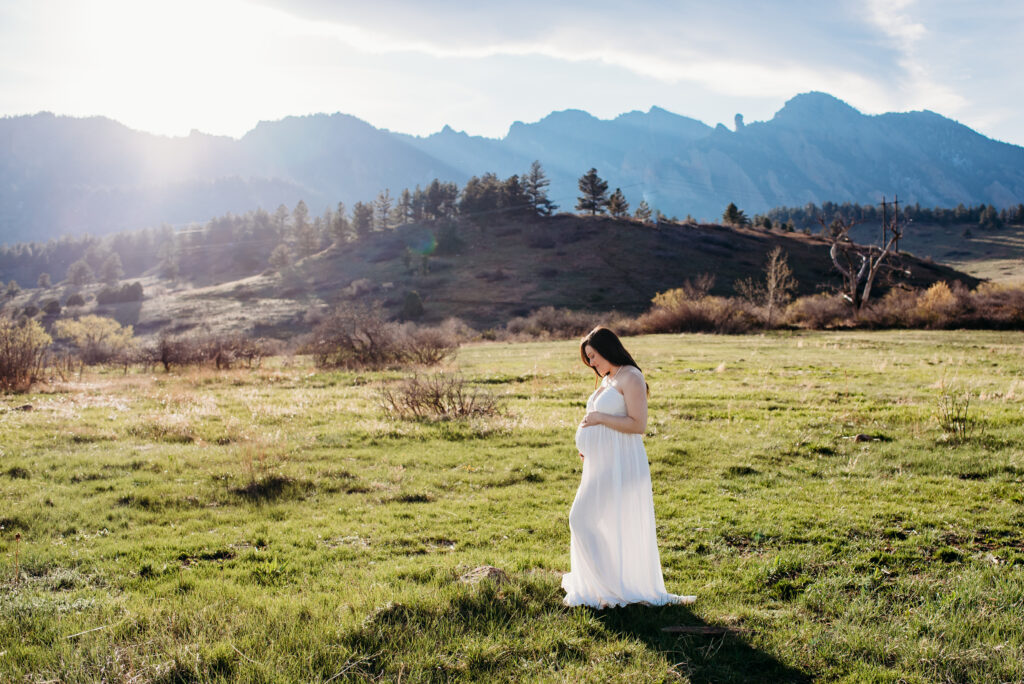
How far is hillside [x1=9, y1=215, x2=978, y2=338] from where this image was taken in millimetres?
76438

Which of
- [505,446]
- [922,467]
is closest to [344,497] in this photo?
[505,446]

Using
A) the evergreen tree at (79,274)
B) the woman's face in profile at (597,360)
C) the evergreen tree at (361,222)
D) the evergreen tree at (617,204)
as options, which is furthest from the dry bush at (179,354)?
the evergreen tree at (79,274)

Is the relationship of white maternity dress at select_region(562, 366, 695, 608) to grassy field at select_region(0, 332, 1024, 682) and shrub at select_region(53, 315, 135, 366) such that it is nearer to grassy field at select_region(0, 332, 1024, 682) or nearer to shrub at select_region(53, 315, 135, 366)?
grassy field at select_region(0, 332, 1024, 682)

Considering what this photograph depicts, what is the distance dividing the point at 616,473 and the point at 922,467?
A: 8.09m

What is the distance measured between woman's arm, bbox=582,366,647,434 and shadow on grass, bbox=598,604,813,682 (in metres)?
1.70

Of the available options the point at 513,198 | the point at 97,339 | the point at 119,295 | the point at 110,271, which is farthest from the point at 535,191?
the point at 110,271

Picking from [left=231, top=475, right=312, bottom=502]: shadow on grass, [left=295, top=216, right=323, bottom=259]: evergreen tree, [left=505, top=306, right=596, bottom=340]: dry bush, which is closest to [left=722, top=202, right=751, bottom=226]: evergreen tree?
[left=505, top=306, right=596, bottom=340]: dry bush

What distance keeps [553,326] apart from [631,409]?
50289 millimetres

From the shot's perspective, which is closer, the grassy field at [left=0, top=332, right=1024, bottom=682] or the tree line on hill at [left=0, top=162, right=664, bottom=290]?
the grassy field at [left=0, top=332, right=1024, bottom=682]

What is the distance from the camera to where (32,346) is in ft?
79.2

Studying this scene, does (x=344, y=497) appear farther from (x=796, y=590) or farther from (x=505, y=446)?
(x=796, y=590)

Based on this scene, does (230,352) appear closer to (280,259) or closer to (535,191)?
(280,259)

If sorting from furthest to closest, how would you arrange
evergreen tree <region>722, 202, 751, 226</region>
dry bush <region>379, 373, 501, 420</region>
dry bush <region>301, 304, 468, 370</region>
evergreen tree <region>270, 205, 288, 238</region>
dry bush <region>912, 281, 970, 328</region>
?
evergreen tree <region>270, 205, 288, 238</region> → evergreen tree <region>722, 202, 751, 226</region> → dry bush <region>912, 281, 970, 328</region> → dry bush <region>301, 304, 468, 370</region> → dry bush <region>379, 373, 501, 420</region>

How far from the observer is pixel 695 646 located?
490cm
